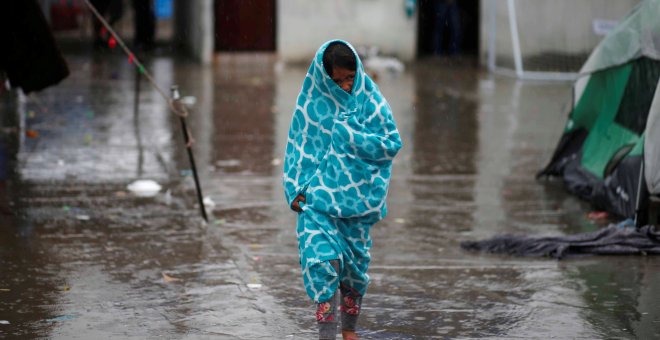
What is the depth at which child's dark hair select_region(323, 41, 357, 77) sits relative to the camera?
17.5 ft

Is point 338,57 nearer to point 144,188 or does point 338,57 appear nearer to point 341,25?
point 144,188

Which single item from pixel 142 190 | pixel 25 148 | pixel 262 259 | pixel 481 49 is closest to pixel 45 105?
pixel 25 148

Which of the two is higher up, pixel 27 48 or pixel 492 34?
pixel 27 48

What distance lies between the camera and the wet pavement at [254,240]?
6.32 m

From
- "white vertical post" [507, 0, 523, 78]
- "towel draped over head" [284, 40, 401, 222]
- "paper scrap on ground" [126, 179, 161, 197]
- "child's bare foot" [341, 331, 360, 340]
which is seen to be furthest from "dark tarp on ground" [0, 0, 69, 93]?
"white vertical post" [507, 0, 523, 78]

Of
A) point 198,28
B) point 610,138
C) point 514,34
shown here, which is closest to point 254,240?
point 610,138

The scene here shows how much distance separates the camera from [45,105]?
16.1m

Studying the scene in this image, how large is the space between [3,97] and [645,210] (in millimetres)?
10686

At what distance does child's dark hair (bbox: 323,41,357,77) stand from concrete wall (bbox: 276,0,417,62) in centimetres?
1905

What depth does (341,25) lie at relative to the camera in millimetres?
24641

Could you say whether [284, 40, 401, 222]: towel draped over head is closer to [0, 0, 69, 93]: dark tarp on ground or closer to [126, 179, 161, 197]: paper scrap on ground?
[126, 179, 161, 197]: paper scrap on ground

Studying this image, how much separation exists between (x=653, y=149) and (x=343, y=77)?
3742 mm

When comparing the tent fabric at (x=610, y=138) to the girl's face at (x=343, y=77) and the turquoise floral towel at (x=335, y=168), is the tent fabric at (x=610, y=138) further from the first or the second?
the girl's face at (x=343, y=77)

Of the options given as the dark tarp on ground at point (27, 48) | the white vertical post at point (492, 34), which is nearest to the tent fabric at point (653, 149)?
the dark tarp on ground at point (27, 48)
